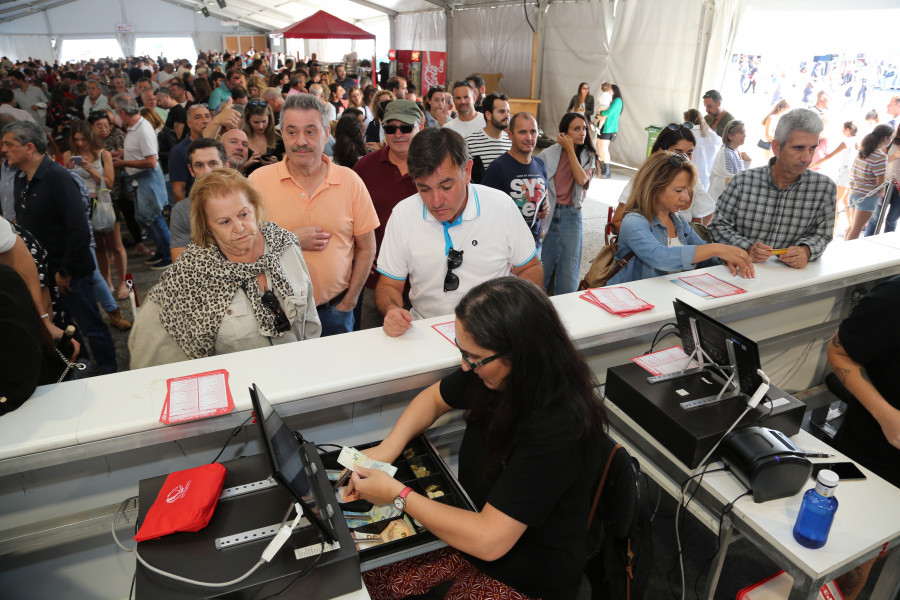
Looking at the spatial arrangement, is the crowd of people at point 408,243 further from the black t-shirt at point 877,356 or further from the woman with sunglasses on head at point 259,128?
the black t-shirt at point 877,356

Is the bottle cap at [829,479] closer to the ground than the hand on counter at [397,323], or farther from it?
closer to the ground

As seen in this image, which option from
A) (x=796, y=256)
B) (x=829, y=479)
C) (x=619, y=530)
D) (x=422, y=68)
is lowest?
(x=619, y=530)

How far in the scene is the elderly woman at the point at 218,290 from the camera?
188cm

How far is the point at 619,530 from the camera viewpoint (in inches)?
61.8

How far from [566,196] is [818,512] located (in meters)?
2.99

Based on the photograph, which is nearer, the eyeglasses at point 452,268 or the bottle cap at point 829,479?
the bottle cap at point 829,479

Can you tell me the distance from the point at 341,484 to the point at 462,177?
1.26 meters

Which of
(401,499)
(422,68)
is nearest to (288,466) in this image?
(401,499)

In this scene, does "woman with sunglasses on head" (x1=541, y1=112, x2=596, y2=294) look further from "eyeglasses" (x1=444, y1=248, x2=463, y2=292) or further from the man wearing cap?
"eyeglasses" (x1=444, y1=248, x2=463, y2=292)

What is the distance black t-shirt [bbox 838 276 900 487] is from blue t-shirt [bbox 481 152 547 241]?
202 centimetres

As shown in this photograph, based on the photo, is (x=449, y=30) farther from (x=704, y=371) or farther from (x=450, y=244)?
(x=704, y=371)

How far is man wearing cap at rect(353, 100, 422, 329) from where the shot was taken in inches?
133

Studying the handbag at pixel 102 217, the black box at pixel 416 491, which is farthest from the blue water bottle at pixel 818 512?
the handbag at pixel 102 217

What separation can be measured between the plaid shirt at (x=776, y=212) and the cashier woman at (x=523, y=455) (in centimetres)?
218
